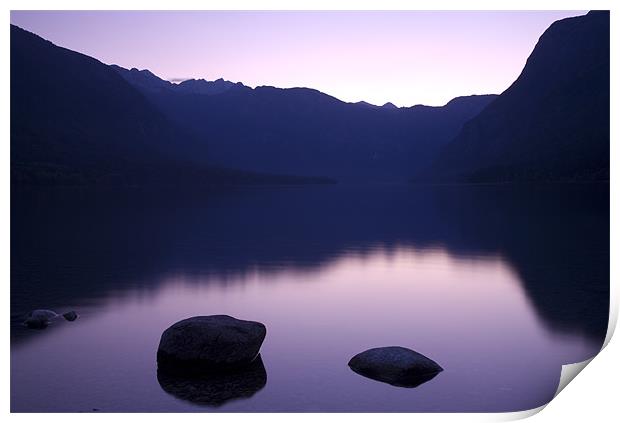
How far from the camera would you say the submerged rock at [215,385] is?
15259 millimetres

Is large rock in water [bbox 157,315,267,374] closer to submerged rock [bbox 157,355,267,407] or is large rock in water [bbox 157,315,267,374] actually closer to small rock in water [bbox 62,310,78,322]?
submerged rock [bbox 157,355,267,407]

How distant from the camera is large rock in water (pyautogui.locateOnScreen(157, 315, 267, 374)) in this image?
16.9 metres

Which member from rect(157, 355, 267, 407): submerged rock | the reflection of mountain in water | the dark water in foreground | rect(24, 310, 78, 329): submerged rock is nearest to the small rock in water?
rect(24, 310, 78, 329): submerged rock

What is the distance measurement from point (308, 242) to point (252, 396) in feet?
120

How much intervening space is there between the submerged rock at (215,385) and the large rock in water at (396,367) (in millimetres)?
2705

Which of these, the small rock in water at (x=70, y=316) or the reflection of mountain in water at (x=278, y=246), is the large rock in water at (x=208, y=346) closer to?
the reflection of mountain in water at (x=278, y=246)

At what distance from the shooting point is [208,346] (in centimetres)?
1695

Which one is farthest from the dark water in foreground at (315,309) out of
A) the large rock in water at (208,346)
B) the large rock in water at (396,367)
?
the large rock in water at (208,346)

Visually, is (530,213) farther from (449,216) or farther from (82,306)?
(82,306)

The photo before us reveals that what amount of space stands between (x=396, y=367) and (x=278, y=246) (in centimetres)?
3276

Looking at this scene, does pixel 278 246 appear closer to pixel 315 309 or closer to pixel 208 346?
pixel 315 309

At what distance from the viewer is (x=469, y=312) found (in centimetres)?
2552

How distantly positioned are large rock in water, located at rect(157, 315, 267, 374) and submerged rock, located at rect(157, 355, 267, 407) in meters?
0.31
